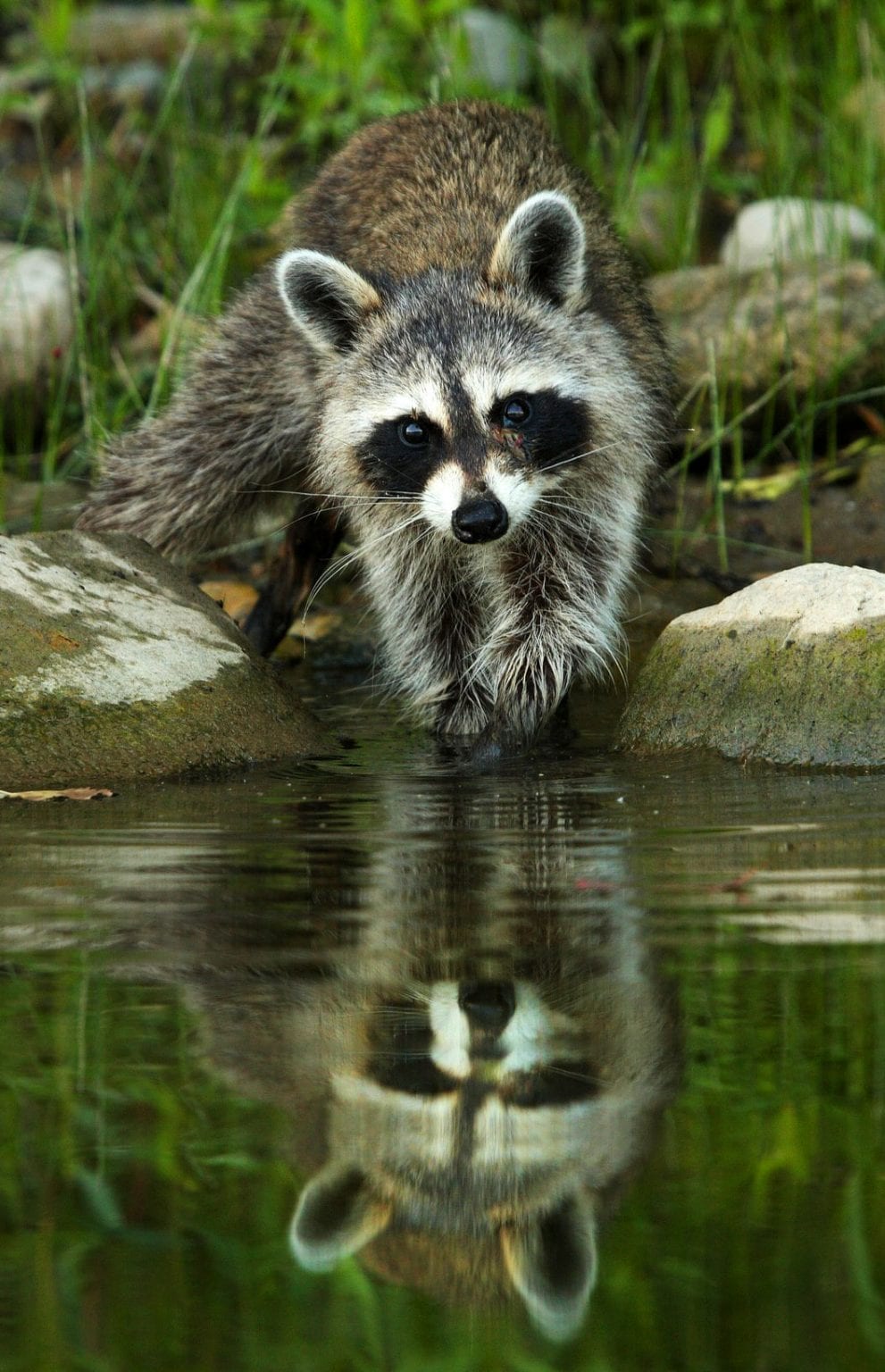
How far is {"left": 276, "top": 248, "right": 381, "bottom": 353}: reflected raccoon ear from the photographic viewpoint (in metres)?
4.45

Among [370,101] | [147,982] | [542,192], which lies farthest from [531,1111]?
[370,101]

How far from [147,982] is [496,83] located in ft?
25.8

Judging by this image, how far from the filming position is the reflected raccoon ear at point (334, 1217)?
1363 mm

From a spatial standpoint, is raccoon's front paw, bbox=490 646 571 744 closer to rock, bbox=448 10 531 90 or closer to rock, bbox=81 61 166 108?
rock, bbox=448 10 531 90

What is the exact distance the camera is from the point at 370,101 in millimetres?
7109

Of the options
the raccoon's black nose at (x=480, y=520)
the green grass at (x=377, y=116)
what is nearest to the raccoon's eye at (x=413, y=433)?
the raccoon's black nose at (x=480, y=520)

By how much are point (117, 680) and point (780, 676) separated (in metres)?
1.43

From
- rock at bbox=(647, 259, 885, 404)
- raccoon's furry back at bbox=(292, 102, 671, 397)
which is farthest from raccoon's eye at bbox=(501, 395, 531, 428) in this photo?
rock at bbox=(647, 259, 885, 404)

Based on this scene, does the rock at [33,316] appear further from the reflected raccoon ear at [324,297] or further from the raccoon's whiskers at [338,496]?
the reflected raccoon ear at [324,297]

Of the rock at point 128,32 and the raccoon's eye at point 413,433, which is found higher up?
the rock at point 128,32

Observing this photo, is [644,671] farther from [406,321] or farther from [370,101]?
[370,101]

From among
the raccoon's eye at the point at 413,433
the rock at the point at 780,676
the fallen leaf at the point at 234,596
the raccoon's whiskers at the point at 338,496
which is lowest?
the fallen leaf at the point at 234,596

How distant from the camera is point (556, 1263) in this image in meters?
1.33

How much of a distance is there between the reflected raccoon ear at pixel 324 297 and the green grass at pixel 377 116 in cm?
121
